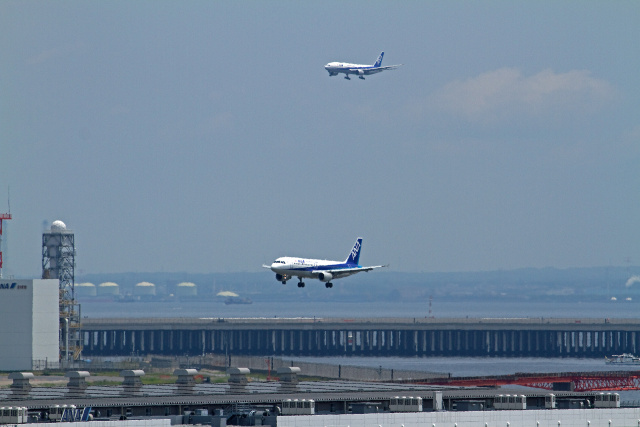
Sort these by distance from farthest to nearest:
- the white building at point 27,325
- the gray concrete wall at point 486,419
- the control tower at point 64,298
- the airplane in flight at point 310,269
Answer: the control tower at point 64,298
the white building at point 27,325
the airplane in flight at point 310,269
the gray concrete wall at point 486,419

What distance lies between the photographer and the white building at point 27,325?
591 ft

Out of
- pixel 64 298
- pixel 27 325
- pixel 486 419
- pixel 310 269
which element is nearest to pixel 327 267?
pixel 310 269

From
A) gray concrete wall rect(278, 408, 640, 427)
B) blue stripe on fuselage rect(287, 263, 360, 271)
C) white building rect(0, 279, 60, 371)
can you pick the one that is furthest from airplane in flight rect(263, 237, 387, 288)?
gray concrete wall rect(278, 408, 640, 427)

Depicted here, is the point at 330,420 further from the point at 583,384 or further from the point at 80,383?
the point at 583,384

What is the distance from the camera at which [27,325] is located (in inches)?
7136

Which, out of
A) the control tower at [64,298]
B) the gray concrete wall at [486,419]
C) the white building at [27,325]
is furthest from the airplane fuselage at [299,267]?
the gray concrete wall at [486,419]

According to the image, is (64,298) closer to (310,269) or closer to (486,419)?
(310,269)

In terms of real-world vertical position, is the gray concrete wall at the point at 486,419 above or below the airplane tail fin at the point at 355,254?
below

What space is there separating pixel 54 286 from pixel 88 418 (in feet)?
353

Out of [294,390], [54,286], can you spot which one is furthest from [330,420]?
[54,286]

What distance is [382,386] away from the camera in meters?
116

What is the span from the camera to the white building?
591 feet

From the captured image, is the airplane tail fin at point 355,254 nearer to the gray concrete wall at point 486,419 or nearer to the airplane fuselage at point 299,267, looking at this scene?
the airplane fuselage at point 299,267

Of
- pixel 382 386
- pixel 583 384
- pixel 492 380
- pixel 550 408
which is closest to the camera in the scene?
pixel 550 408
